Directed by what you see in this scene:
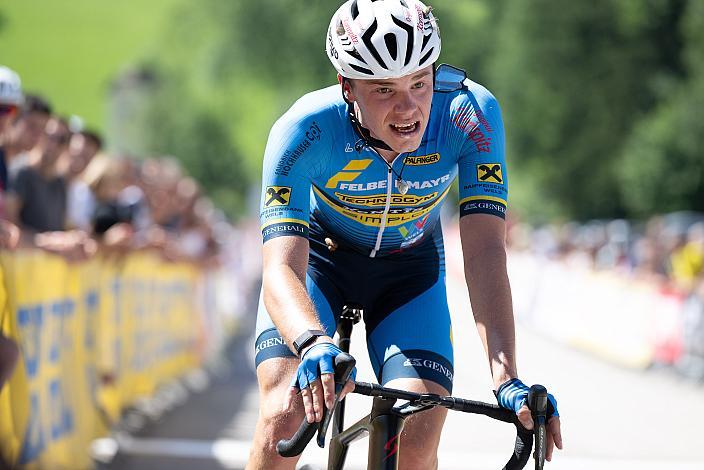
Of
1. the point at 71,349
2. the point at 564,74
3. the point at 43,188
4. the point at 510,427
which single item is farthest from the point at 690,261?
the point at 564,74

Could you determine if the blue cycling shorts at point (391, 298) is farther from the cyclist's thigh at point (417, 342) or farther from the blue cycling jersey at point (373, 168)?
the blue cycling jersey at point (373, 168)

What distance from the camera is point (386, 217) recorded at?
4527 millimetres

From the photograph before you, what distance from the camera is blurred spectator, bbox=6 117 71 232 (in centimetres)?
815

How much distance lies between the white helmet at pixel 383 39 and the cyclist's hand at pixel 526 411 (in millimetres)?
1086

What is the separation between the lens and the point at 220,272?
19562 mm

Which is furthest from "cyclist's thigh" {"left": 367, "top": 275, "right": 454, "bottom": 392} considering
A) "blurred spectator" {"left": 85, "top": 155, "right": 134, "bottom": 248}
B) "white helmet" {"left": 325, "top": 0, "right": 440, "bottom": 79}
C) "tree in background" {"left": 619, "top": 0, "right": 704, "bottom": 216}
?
"tree in background" {"left": 619, "top": 0, "right": 704, "bottom": 216}

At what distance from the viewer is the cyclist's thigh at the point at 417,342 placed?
4.32 metres

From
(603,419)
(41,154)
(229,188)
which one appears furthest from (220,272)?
(229,188)

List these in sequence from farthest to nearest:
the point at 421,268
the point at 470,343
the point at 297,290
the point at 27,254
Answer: the point at 470,343 < the point at 27,254 < the point at 421,268 < the point at 297,290

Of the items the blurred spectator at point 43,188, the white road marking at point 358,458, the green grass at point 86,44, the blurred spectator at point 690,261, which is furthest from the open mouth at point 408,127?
the green grass at point 86,44

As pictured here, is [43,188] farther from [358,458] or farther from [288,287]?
[288,287]

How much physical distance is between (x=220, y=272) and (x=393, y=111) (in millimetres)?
15751

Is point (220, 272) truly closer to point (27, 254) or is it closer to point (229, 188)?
point (27, 254)

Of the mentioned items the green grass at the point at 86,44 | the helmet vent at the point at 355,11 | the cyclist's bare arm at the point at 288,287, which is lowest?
the cyclist's bare arm at the point at 288,287
